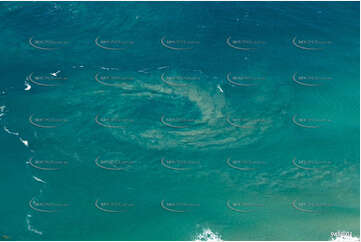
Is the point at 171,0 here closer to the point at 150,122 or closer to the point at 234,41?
the point at 234,41

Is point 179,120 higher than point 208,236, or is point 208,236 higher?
point 179,120

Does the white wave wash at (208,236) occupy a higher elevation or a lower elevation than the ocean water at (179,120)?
lower

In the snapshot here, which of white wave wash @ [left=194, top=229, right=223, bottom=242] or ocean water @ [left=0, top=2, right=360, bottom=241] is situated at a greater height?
ocean water @ [left=0, top=2, right=360, bottom=241]

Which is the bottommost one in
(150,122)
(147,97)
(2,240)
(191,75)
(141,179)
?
(2,240)

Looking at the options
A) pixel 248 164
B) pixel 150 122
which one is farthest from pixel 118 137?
pixel 248 164

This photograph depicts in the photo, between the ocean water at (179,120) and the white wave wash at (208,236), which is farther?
the ocean water at (179,120)

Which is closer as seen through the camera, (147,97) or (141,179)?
(141,179)

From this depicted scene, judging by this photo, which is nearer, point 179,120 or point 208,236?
point 208,236

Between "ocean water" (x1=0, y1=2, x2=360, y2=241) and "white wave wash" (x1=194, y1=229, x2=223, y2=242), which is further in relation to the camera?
"ocean water" (x1=0, y1=2, x2=360, y2=241)
